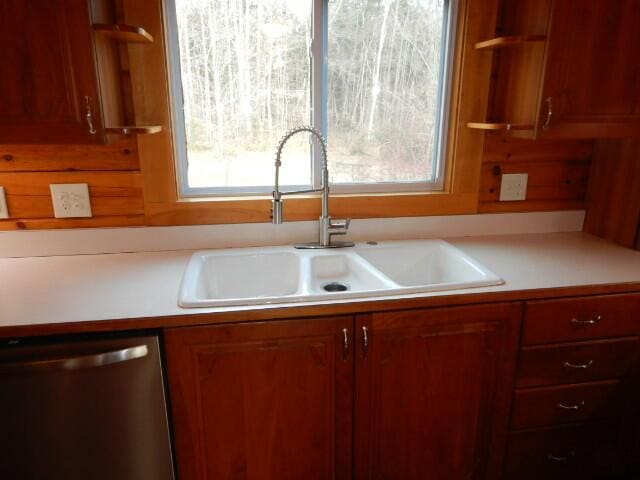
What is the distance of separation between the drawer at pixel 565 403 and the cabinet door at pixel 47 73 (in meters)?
1.54

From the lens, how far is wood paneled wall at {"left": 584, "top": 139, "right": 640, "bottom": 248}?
159cm

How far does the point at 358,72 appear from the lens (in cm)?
164

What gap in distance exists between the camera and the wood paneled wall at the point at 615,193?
1588 mm

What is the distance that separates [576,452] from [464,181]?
1042 millimetres

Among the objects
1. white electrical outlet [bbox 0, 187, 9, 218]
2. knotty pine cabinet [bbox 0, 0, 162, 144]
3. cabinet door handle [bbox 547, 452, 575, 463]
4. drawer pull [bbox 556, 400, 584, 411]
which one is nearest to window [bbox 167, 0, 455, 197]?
knotty pine cabinet [bbox 0, 0, 162, 144]

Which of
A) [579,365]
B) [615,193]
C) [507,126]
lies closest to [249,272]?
[507,126]

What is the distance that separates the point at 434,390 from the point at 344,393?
29cm

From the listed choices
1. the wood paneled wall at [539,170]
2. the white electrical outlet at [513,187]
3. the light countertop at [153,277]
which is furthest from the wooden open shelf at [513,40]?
the light countertop at [153,277]

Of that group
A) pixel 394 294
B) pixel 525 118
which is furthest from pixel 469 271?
pixel 525 118

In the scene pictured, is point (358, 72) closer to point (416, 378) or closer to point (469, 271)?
point (469, 271)

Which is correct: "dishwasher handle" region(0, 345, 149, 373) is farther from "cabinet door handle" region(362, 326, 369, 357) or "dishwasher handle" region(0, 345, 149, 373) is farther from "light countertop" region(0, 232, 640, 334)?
"cabinet door handle" region(362, 326, 369, 357)

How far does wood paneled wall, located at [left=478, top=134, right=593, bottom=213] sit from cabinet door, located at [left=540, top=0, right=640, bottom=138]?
11.3 inches

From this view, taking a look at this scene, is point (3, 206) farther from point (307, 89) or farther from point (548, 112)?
point (548, 112)

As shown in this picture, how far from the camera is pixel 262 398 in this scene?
1231 mm
